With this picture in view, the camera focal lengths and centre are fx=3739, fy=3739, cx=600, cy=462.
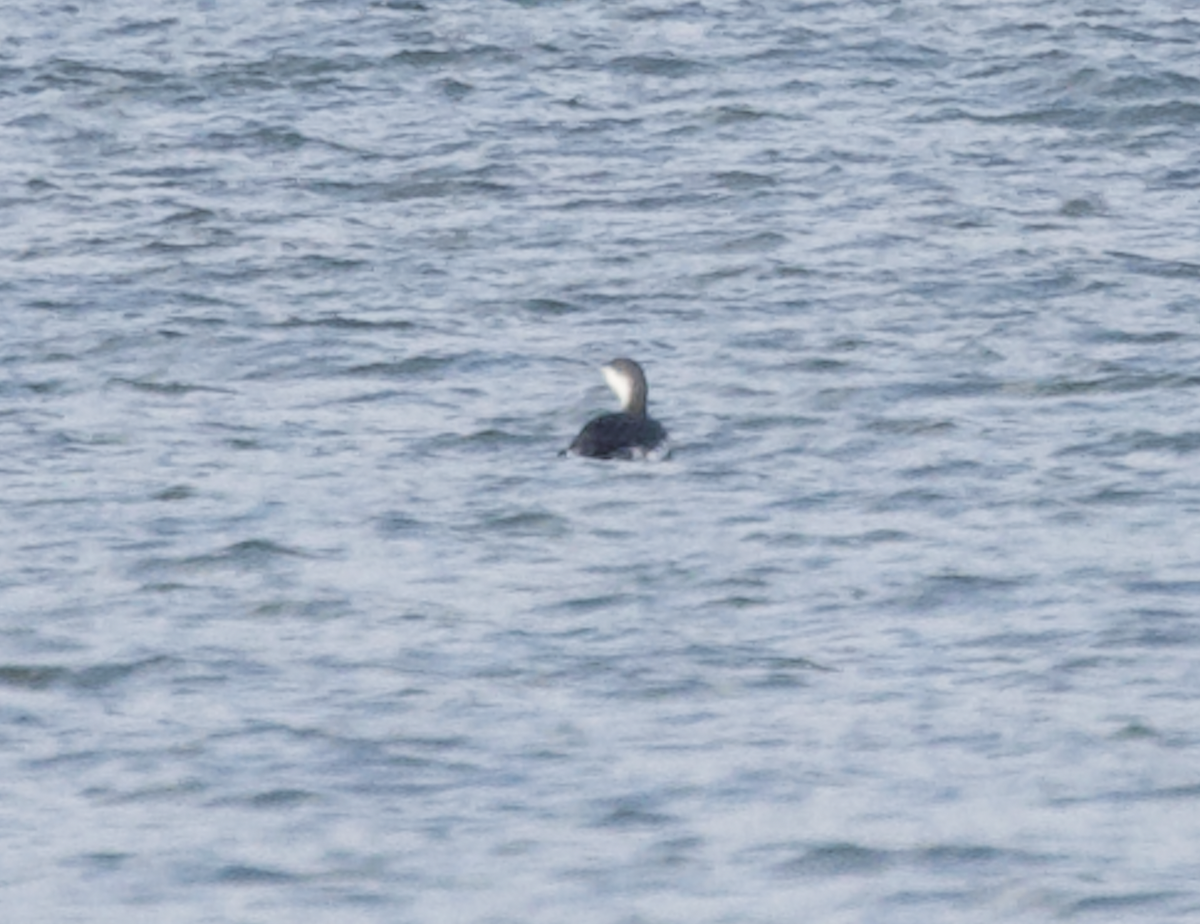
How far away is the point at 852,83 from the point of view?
2562 cm

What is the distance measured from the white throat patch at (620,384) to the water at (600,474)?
0.29 metres

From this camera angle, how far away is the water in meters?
11.3

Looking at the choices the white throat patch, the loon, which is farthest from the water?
the white throat patch

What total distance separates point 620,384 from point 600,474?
0.97 meters

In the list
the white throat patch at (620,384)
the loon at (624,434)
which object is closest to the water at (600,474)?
the loon at (624,434)

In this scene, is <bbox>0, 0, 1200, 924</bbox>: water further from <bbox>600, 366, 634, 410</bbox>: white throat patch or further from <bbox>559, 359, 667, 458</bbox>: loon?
<bbox>600, 366, 634, 410</bbox>: white throat patch

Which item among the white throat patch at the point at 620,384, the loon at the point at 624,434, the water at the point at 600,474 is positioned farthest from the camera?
the white throat patch at the point at 620,384

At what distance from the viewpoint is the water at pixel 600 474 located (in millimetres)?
11328

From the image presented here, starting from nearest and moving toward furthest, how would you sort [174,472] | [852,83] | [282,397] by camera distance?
[174,472] < [282,397] < [852,83]

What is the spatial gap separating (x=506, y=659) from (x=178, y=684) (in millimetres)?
1163

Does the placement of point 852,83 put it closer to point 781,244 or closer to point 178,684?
point 781,244

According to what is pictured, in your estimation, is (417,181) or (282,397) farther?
(417,181)

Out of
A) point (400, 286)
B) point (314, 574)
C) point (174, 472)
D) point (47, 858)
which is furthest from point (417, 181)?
point (47, 858)

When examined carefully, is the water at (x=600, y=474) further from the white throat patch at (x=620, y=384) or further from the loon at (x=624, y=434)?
the white throat patch at (x=620, y=384)
